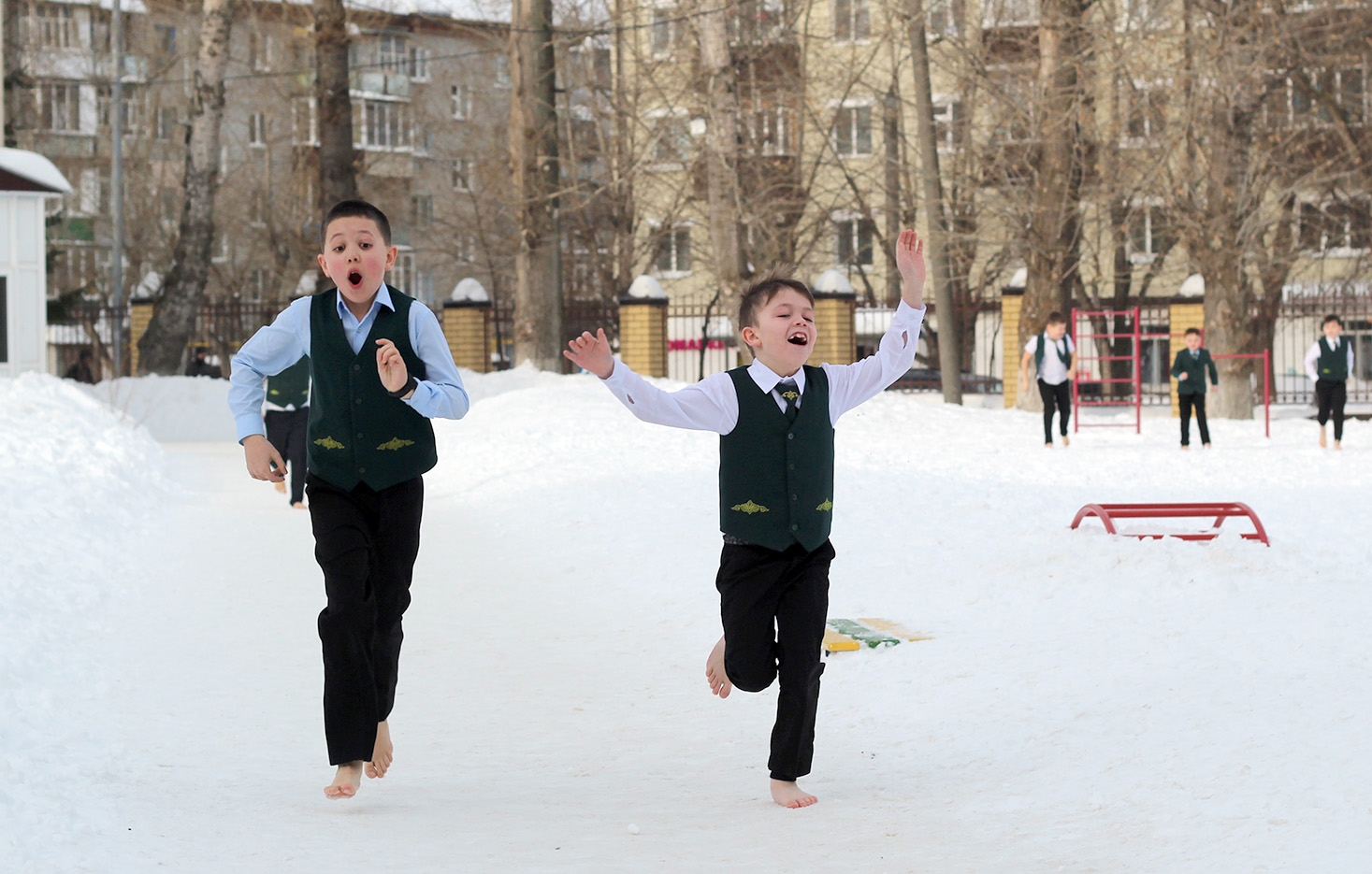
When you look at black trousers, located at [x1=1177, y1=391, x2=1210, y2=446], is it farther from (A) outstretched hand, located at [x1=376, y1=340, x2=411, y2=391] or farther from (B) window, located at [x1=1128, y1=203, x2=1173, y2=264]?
(B) window, located at [x1=1128, y1=203, x2=1173, y2=264]

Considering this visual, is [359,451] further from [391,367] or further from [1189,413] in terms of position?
[1189,413]

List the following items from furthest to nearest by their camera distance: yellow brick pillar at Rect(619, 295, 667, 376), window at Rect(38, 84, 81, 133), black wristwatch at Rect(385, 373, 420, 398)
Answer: window at Rect(38, 84, 81, 133), yellow brick pillar at Rect(619, 295, 667, 376), black wristwatch at Rect(385, 373, 420, 398)

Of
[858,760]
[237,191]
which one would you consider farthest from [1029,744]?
[237,191]

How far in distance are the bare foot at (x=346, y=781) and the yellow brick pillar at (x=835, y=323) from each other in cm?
2883

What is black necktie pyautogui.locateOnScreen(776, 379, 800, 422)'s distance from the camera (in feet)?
17.5

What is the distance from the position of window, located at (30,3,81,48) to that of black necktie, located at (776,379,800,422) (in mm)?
53915

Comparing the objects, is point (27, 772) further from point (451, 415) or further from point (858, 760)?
→ point (858, 760)

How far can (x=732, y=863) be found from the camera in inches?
181

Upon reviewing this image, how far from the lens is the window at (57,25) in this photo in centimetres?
5500

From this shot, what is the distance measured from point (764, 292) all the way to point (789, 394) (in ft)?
1.12

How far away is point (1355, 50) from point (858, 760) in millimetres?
25001

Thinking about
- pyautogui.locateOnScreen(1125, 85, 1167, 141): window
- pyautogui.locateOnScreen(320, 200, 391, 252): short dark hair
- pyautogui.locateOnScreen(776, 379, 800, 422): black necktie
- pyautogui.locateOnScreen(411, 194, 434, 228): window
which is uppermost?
pyautogui.locateOnScreen(411, 194, 434, 228): window

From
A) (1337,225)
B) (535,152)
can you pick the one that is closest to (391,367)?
(535,152)

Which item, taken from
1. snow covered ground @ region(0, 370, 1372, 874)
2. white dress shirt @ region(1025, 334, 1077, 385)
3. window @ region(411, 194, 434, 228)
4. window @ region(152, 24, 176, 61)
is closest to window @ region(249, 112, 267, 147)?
window @ region(152, 24, 176, 61)
